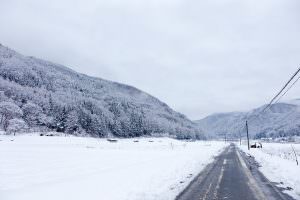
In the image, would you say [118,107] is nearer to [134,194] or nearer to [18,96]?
[18,96]

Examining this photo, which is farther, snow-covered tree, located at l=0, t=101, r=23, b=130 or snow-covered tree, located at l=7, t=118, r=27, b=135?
snow-covered tree, located at l=0, t=101, r=23, b=130

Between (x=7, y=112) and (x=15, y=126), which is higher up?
(x=7, y=112)

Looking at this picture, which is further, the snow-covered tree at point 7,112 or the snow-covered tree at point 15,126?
the snow-covered tree at point 7,112

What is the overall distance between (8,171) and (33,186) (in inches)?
193

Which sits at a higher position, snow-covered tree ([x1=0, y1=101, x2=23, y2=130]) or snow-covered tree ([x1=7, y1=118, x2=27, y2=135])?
snow-covered tree ([x1=0, y1=101, x2=23, y2=130])

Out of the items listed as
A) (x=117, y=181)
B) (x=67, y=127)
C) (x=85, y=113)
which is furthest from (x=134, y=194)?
(x=85, y=113)

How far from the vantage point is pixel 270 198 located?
42.3 ft

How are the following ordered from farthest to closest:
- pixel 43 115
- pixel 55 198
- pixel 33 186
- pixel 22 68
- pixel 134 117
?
pixel 22 68
pixel 134 117
pixel 43 115
pixel 33 186
pixel 55 198

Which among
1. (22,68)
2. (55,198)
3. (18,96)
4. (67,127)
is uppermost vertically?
(22,68)

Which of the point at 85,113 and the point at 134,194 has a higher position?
the point at 85,113

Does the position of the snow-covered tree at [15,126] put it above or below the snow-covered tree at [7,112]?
below

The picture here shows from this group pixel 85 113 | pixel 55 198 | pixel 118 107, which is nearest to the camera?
pixel 55 198

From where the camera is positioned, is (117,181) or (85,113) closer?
(117,181)

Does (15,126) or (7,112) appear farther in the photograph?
(7,112)
